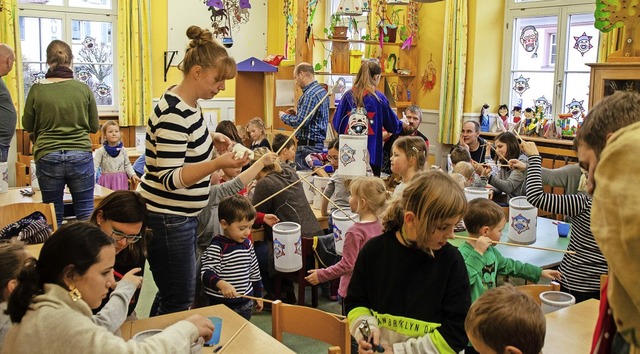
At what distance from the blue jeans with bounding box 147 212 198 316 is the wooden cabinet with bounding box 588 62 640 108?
3896 mm

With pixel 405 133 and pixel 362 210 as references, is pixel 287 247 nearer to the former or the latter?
pixel 362 210

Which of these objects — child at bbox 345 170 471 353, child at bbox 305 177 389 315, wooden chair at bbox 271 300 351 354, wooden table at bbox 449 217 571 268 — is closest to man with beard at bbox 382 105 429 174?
wooden table at bbox 449 217 571 268

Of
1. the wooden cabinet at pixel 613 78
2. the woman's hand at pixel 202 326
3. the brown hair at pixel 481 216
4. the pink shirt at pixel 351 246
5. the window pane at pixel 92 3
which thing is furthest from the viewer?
the window pane at pixel 92 3

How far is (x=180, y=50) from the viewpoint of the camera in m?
9.34

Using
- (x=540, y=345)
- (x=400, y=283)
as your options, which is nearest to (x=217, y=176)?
→ (x=400, y=283)

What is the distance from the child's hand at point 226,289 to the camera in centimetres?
310

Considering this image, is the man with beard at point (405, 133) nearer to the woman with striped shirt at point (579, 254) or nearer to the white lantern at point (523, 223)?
the white lantern at point (523, 223)

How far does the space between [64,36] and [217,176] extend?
560 cm

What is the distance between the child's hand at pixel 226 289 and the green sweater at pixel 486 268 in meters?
1.03

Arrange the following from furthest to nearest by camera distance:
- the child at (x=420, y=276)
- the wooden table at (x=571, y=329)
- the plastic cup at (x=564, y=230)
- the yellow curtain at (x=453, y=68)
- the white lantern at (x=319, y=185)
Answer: the yellow curtain at (x=453, y=68) → the white lantern at (x=319, y=185) → the plastic cup at (x=564, y=230) → the wooden table at (x=571, y=329) → the child at (x=420, y=276)

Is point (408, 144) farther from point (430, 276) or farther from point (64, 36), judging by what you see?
point (64, 36)

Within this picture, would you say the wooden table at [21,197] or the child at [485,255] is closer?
the child at [485,255]

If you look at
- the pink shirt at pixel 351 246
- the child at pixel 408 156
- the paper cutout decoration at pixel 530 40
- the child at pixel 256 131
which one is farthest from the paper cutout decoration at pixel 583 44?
the pink shirt at pixel 351 246

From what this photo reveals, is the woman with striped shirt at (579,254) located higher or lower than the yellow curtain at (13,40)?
lower
